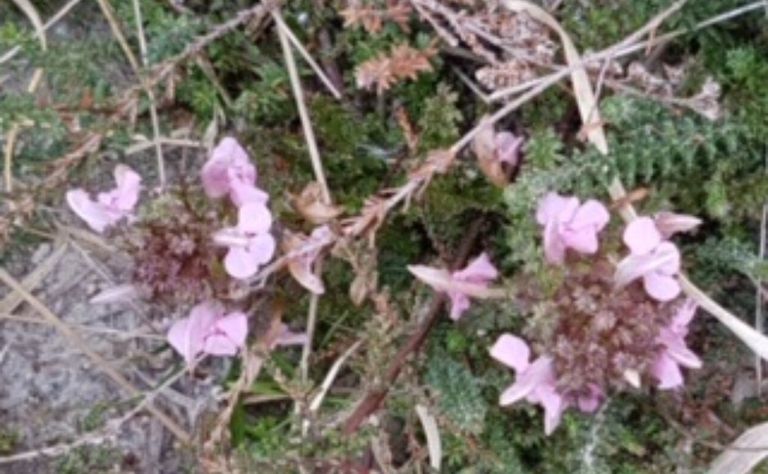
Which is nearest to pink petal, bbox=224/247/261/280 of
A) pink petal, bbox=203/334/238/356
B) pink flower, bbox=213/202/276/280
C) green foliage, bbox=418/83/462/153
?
pink flower, bbox=213/202/276/280

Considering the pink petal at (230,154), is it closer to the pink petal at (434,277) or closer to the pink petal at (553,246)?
the pink petal at (434,277)

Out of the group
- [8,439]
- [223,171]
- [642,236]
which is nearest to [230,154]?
[223,171]

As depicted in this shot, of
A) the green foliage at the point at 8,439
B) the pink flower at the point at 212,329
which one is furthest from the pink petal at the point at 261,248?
the green foliage at the point at 8,439

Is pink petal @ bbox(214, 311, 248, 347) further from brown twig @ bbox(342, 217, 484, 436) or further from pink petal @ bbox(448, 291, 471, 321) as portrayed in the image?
pink petal @ bbox(448, 291, 471, 321)

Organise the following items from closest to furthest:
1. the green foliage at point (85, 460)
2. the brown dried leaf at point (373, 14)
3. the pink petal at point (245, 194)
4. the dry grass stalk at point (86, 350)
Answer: the pink petal at point (245, 194) → the brown dried leaf at point (373, 14) → the green foliage at point (85, 460) → the dry grass stalk at point (86, 350)

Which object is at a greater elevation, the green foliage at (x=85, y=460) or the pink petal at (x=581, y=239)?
the pink petal at (x=581, y=239)

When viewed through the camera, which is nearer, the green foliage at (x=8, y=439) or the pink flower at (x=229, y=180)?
the pink flower at (x=229, y=180)

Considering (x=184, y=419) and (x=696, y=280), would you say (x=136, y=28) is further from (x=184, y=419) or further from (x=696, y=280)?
(x=696, y=280)
